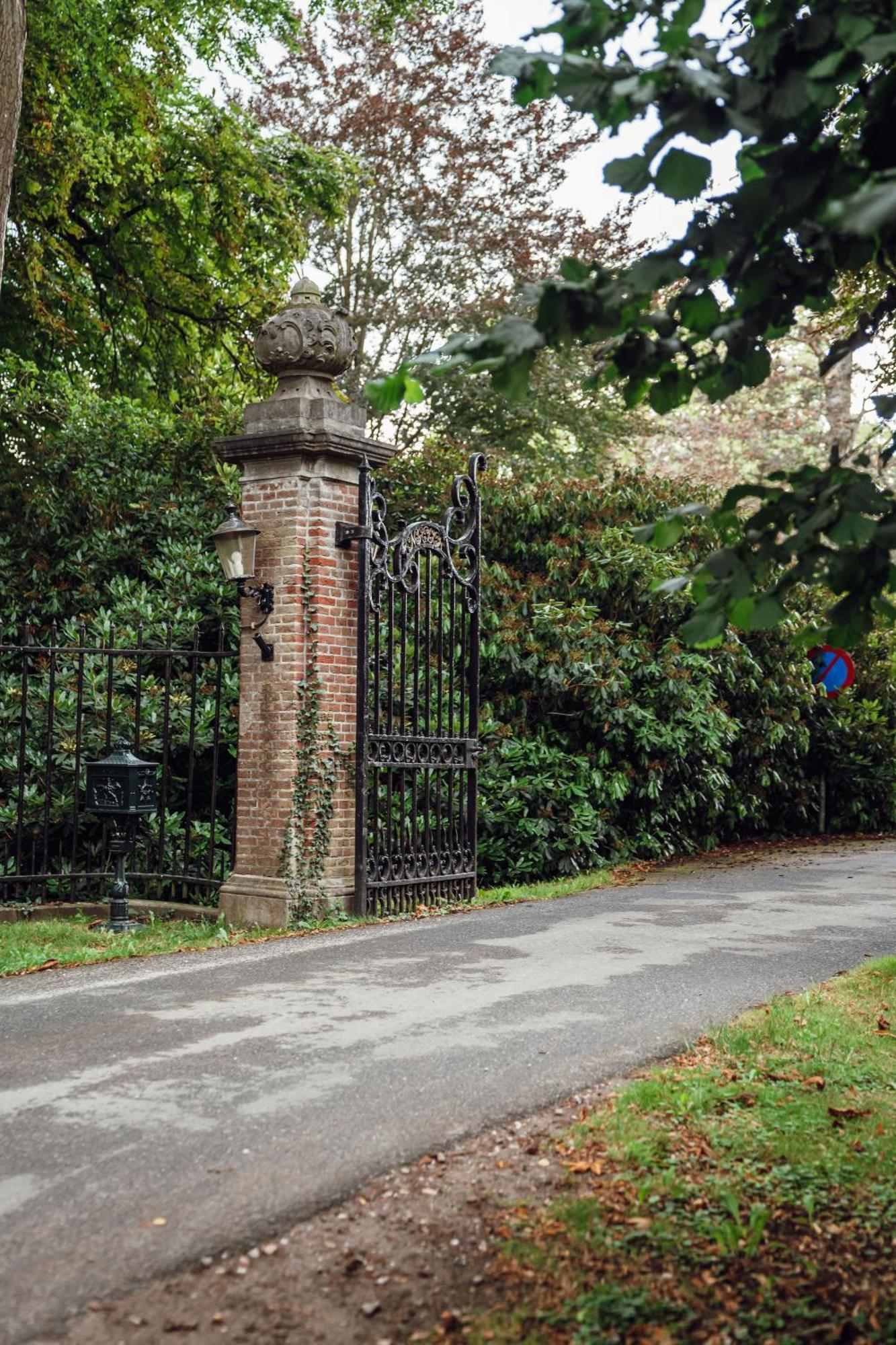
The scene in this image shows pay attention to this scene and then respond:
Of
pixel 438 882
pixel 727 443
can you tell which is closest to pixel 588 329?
A: pixel 438 882

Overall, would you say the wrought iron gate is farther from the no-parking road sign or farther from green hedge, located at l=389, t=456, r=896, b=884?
the no-parking road sign

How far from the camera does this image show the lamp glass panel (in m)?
8.30

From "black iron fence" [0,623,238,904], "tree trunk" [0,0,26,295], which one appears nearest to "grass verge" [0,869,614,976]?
"black iron fence" [0,623,238,904]

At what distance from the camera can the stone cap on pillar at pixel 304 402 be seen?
27.6ft

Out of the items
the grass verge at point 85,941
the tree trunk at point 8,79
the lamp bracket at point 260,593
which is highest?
the tree trunk at point 8,79

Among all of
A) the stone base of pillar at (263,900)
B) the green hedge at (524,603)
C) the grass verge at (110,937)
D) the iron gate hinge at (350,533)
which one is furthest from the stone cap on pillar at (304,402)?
the grass verge at (110,937)

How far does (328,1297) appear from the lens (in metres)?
2.97

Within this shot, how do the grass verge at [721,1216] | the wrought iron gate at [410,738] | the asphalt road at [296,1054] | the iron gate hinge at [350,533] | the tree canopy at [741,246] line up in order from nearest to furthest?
the tree canopy at [741,246], the grass verge at [721,1216], the asphalt road at [296,1054], the iron gate hinge at [350,533], the wrought iron gate at [410,738]

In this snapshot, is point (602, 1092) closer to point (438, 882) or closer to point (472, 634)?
point (438, 882)

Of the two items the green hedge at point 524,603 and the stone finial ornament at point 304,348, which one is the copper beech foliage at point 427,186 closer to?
the green hedge at point 524,603

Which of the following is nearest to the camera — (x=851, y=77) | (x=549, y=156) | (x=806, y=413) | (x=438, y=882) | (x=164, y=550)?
(x=851, y=77)

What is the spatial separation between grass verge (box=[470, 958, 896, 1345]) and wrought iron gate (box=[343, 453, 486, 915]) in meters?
4.15

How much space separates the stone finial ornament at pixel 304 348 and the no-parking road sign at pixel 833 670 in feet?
29.7

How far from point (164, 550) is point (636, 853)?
561 centimetres
